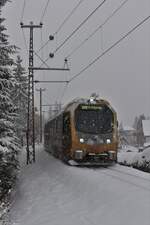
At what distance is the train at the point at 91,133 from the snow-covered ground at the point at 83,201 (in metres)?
Result: 1.67

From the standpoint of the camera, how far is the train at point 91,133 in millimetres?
22453

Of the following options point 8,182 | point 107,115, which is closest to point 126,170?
point 107,115

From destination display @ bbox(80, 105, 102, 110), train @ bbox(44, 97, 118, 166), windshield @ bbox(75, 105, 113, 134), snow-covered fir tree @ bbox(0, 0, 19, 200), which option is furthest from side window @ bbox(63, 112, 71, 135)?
snow-covered fir tree @ bbox(0, 0, 19, 200)

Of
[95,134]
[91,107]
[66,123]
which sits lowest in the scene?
[95,134]

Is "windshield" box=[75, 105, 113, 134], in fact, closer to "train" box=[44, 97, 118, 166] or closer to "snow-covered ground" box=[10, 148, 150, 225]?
"train" box=[44, 97, 118, 166]

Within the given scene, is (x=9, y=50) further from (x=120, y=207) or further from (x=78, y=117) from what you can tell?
(x=120, y=207)

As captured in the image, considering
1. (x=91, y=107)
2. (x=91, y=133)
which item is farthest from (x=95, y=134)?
(x=91, y=107)

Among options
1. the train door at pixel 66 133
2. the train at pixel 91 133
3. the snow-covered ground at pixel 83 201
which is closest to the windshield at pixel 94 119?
the train at pixel 91 133

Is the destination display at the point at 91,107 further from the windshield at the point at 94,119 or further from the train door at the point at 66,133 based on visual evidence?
the train door at the point at 66,133

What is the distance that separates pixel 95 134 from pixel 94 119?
880 mm

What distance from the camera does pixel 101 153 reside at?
2258 centimetres

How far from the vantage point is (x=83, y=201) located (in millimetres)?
14250

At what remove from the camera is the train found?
2245 cm

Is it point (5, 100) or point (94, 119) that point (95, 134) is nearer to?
point (94, 119)
